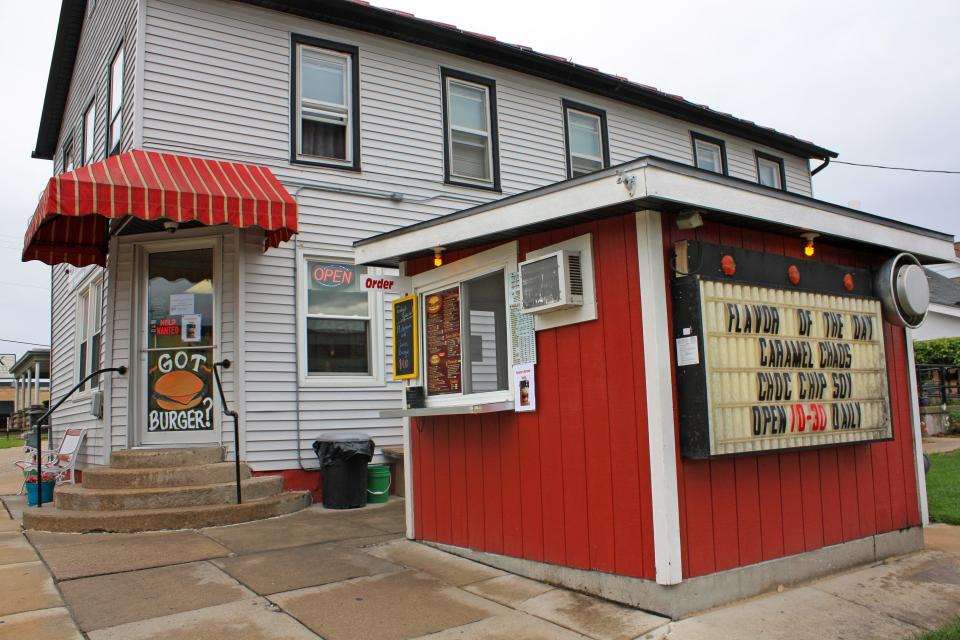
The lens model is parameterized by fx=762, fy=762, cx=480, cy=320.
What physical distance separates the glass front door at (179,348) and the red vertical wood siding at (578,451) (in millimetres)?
4068

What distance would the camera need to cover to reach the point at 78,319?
38.0ft

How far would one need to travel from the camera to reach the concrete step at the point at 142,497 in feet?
24.3

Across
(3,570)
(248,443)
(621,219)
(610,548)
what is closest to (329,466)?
(248,443)

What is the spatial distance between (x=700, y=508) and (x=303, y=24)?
8070 millimetres

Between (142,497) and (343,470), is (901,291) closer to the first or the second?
(343,470)

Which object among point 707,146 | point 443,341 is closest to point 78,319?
point 443,341

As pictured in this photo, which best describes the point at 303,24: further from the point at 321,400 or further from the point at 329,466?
the point at 329,466

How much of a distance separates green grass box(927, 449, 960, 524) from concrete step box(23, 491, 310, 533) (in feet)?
22.3

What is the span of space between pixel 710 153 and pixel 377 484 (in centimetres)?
911

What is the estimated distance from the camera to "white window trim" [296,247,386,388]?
30.5 ft

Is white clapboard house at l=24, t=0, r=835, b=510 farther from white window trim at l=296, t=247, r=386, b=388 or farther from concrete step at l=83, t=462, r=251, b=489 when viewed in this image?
concrete step at l=83, t=462, r=251, b=489

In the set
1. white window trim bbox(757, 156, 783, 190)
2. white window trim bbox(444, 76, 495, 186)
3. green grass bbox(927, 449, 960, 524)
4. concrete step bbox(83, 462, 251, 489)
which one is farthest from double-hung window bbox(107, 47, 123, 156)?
white window trim bbox(757, 156, 783, 190)

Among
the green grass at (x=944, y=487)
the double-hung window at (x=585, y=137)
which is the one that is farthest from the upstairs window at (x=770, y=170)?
the green grass at (x=944, y=487)

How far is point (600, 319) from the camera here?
5031mm
